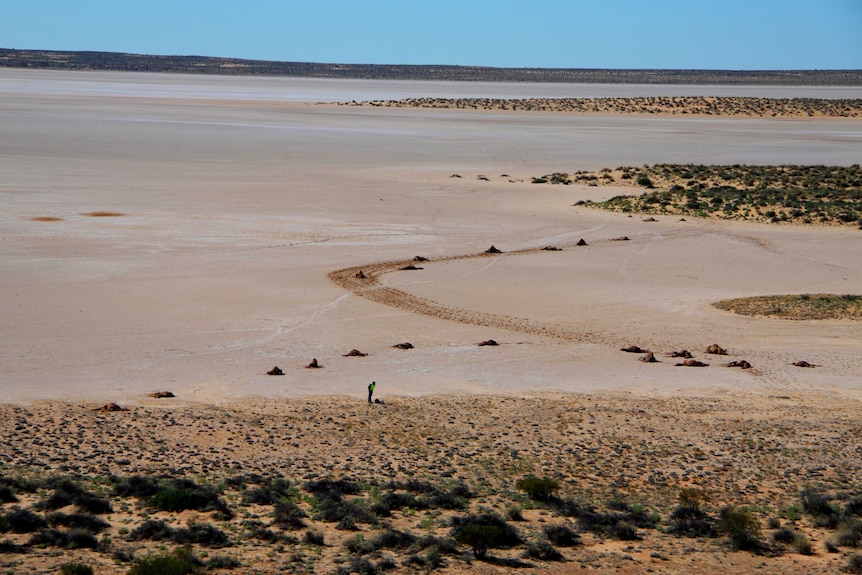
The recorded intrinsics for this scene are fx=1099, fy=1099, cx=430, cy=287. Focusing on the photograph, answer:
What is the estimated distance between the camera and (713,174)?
4631 centimetres

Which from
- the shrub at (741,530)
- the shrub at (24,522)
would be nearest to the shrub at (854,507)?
the shrub at (741,530)

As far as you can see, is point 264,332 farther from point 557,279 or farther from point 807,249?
point 807,249

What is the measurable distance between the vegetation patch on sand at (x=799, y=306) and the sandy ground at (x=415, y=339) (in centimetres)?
62

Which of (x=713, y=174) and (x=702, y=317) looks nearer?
(x=702, y=317)

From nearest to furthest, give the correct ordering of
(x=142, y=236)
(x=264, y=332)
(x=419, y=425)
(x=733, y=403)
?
(x=419, y=425)
(x=733, y=403)
(x=264, y=332)
(x=142, y=236)

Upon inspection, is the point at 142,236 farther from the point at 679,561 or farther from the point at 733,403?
the point at 679,561

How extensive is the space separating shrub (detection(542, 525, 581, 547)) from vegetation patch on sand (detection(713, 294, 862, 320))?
13210 millimetres

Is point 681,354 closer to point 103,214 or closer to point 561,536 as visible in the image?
point 561,536

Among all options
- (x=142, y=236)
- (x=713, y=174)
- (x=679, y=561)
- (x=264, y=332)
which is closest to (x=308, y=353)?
(x=264, y=332)

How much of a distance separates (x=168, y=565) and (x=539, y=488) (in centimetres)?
422

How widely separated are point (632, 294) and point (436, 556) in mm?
15700

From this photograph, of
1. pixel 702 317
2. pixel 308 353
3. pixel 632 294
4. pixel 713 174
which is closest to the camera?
pixel 308 353

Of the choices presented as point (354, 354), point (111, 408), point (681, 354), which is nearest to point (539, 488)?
point (111, 408)

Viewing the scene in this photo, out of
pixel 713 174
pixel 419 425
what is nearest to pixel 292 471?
pixel 419 425
